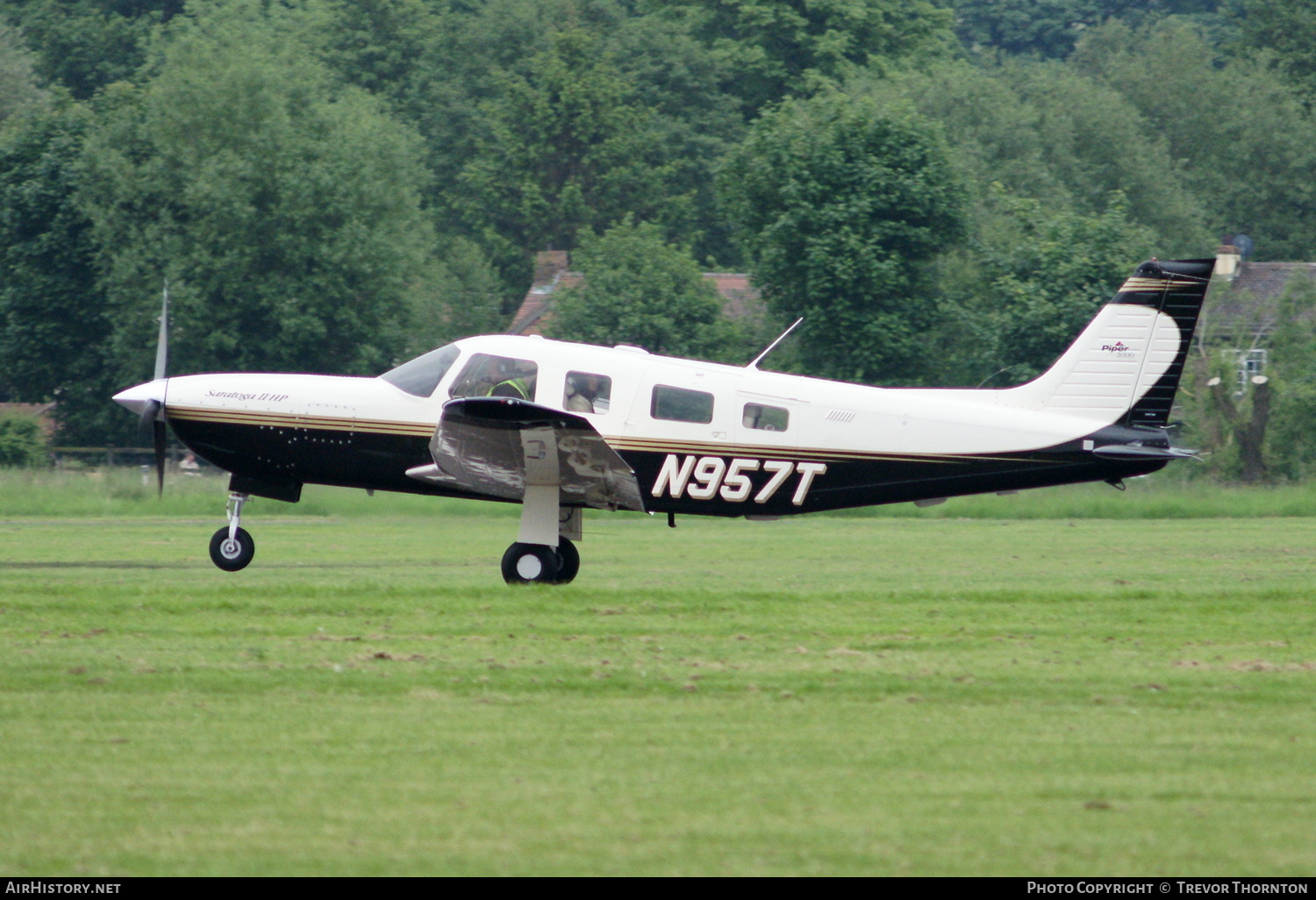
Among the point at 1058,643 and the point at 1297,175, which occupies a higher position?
the point at 1297,175

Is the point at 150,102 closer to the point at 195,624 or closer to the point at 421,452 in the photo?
the point at 421,452

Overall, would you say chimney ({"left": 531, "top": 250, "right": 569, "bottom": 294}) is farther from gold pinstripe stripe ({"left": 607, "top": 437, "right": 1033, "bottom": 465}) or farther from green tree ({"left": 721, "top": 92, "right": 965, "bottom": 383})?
gold pinstripe stripe ({"left": 607, "top": 437, "right": 1033, "bottom": 465})

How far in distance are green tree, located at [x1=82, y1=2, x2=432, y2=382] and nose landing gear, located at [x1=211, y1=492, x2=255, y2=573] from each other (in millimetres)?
26041

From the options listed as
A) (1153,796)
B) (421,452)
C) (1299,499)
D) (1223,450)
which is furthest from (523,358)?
(1223,450)

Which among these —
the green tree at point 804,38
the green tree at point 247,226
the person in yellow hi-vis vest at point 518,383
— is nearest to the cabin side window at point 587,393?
the person in yellow hi-vis vest at point 518,383

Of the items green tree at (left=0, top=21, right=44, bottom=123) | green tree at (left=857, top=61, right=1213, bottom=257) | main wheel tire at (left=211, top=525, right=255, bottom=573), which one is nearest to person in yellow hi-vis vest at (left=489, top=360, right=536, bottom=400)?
main wheel tire at (left=211, top=525, right=255, bottom=573)

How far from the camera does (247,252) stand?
1614 inches

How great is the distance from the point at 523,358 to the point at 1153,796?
817cm

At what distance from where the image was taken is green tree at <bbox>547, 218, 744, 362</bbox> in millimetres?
42156

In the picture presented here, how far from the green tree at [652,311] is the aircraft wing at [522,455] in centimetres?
2737

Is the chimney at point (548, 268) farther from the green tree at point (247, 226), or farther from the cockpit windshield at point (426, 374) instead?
the cockpit windshield at point (426, 374)

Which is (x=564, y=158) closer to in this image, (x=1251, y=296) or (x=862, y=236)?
(x=862, y=236)

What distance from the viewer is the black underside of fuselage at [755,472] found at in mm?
14016

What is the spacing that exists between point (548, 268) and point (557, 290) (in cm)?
859
